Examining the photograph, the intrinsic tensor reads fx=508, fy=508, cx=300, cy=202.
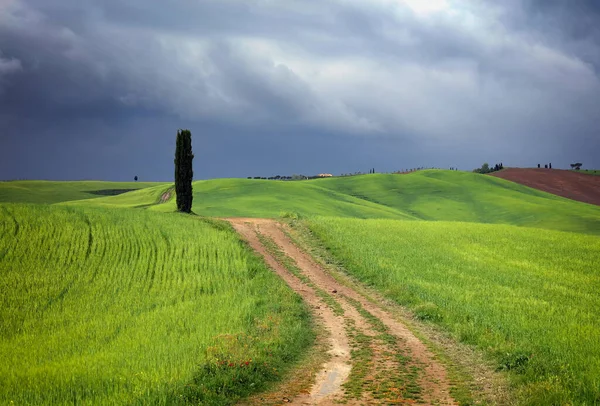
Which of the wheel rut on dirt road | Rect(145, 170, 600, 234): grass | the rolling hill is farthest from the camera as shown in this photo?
the rolling hill

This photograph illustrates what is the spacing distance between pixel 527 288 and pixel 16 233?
3049cm

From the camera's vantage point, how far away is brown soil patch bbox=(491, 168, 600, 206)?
380 ft

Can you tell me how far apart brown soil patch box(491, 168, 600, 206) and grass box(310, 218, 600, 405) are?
77.9 metres

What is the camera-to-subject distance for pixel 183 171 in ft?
162

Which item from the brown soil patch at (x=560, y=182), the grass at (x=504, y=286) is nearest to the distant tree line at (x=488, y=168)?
the brown soil patch at (x=560, y=182)

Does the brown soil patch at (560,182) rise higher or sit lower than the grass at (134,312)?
higher

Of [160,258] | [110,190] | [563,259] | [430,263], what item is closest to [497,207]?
[563,259]

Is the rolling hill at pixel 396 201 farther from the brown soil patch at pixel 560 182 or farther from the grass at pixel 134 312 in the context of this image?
the grass at pixel 134 312

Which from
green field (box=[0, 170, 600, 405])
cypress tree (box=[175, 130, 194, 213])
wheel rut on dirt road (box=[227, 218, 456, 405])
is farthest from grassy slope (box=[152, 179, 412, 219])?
wheel rut on dirt road (box=[227, 218, 456, 405])

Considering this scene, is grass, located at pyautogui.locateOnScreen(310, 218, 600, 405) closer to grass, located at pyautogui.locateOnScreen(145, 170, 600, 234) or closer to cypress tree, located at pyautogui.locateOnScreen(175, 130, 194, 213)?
cypress tree, located at pyautogui.locateOnScreen(175, 130, 194, 213)

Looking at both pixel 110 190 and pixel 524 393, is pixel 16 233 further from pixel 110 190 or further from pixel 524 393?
pixel 110 190

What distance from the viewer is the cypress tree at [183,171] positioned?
161 ft

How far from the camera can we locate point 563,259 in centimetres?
3562

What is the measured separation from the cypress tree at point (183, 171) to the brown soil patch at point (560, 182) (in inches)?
3753
